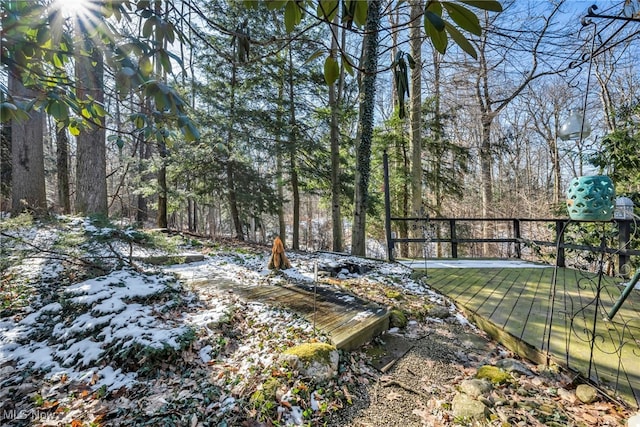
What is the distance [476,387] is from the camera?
5.81 feet

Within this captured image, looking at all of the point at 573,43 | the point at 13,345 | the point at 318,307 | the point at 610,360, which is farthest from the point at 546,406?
the point at 13,345

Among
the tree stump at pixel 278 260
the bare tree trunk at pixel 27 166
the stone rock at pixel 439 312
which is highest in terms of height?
the bare tree trunk at pixel 27 166

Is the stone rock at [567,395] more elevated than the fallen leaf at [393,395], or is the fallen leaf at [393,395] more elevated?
the stone rock at [567,395]

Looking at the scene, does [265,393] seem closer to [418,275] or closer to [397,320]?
[397,320]

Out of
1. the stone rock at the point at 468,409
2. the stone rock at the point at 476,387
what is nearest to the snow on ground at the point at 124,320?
the stone rock at the point at 468,409

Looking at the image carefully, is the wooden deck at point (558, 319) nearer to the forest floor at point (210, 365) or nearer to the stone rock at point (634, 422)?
the forest floor at point (210, 365)

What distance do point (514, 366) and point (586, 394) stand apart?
394 millimetres

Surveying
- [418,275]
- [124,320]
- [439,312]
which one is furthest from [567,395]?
[124,320]

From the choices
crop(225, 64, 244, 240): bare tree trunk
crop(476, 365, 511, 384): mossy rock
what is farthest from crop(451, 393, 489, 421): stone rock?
crop(225, 64, 244, 240): bare tree trunk

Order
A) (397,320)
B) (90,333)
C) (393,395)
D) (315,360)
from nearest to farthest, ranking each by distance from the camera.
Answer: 1. (393,395)
2. (315,360)
3. (90,333)
4. (397,320)

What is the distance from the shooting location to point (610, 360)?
1.94 meters

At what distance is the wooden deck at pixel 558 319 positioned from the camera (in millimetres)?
1864

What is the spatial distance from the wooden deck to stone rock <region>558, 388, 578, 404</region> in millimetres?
186

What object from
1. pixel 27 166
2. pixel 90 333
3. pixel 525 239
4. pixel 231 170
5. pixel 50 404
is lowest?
pixel 50 404
